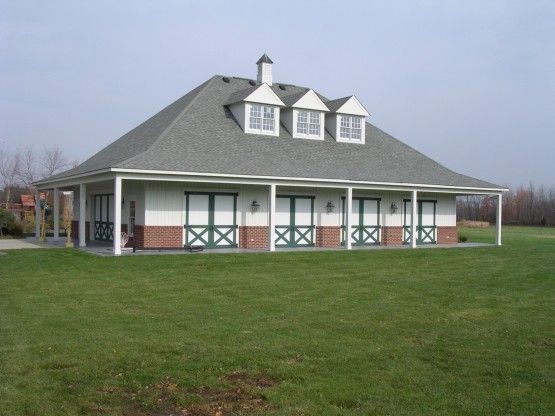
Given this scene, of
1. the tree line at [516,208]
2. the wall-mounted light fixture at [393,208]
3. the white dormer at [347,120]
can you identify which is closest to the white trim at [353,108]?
the white dormer at [347,120]

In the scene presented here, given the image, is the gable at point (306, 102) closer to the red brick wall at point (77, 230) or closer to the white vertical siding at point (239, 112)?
the white vertical siding at point (239, 112)

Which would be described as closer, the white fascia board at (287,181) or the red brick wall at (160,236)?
the white fascia board at (287,181)

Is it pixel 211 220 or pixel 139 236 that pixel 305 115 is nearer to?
pixel 211 220

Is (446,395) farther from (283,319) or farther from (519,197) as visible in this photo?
(519,197)

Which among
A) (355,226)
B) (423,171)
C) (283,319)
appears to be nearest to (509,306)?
(283,319)

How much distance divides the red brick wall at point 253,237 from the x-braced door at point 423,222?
7.84 meters

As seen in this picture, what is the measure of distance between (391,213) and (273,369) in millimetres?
21163

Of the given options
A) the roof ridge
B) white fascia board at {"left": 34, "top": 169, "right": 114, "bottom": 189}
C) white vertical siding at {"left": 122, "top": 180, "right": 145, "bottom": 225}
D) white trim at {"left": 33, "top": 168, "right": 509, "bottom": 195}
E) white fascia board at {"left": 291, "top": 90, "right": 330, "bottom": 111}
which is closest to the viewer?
white trim at {"left": 33, "top": 168, "right": 509, "bottom": 195}

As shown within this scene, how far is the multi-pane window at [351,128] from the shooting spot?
2859 centimetres

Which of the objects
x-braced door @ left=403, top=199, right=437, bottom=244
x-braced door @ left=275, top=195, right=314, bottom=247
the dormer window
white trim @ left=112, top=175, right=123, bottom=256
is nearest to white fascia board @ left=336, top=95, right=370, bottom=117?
the dormer window

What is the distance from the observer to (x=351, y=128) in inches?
1134

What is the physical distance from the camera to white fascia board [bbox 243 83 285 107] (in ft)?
82.3

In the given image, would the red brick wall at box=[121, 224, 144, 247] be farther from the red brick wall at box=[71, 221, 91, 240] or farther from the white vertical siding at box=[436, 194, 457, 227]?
the white vertical siding at box=[436, 194, 457, 227]

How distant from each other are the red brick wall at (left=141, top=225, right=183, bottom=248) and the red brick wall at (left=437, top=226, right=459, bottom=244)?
14097mm
